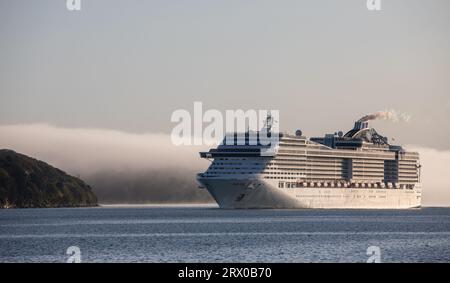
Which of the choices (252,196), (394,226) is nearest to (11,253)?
(394,226)

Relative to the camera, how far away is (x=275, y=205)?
621ft

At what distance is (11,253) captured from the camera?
9219cm

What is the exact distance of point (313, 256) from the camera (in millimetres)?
86250

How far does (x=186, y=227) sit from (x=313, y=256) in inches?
2093
